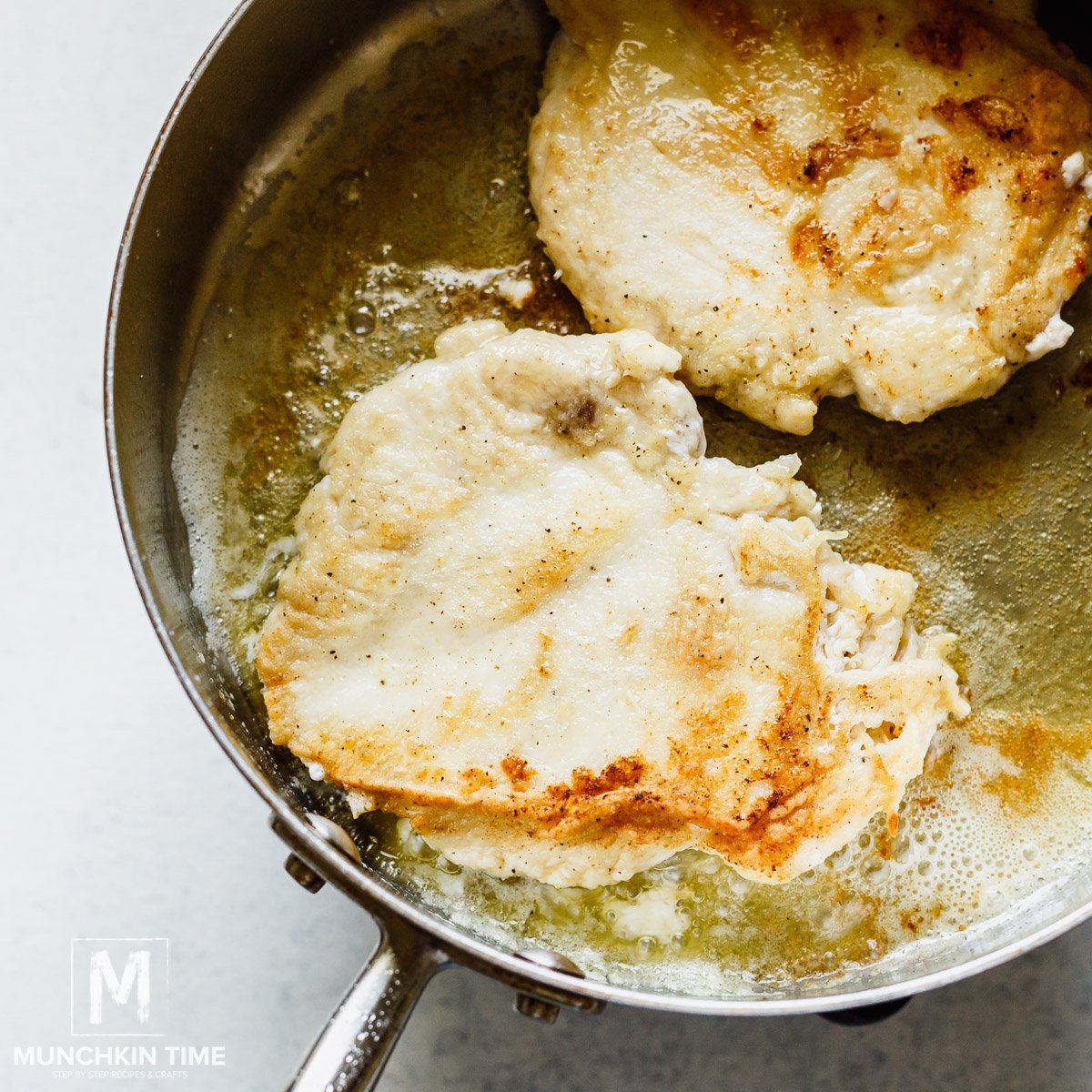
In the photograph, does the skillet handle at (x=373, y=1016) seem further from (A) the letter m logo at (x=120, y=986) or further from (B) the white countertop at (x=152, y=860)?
(A) the letter m logo at (x=120, y=986)

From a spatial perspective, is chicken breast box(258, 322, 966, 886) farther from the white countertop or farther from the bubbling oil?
the white countertop

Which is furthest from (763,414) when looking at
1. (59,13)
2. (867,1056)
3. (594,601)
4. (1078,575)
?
(59,13)

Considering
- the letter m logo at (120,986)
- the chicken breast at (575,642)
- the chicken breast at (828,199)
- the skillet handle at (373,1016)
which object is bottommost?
the letter m logo at (120,986)

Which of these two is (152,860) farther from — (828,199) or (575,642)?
(828,199)

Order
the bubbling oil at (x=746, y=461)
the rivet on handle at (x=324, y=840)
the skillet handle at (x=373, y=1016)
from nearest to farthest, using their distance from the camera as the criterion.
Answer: the skillet handle at (x=373, y=1016), the rivet on handle at (x=324, y=840), the bubbling oil at (x=746, y=461)

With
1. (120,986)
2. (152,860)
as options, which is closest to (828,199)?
(152,860)

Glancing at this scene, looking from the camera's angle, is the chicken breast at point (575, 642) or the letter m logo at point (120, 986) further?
the letter m logo at point (120, 986)

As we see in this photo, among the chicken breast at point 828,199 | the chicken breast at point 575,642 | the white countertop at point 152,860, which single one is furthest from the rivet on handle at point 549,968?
the chicken breast at point 828,199
